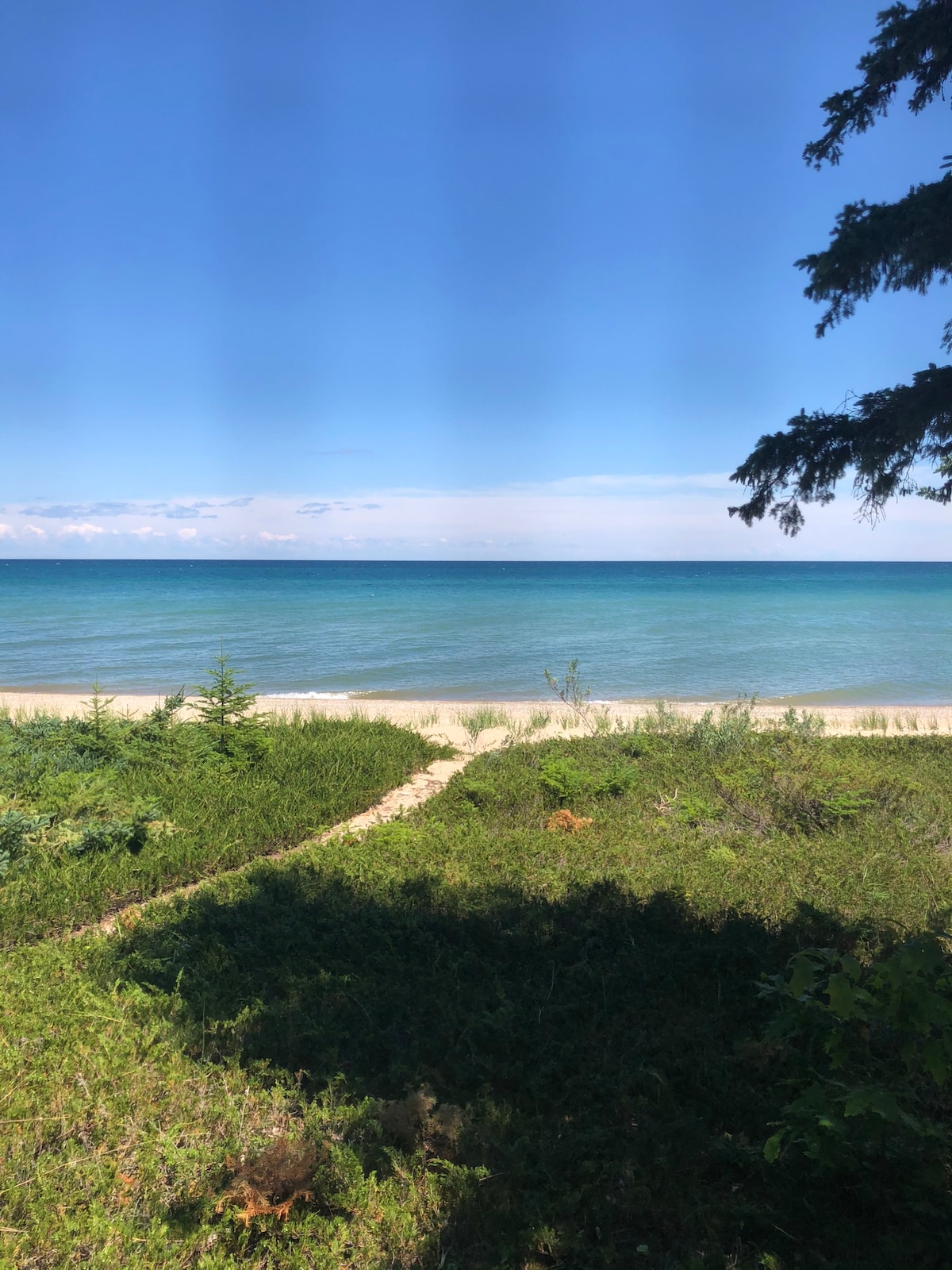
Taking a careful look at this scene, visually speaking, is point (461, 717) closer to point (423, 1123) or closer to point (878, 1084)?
point (423, 1123)

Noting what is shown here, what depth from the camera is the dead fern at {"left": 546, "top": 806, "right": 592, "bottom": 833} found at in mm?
8617

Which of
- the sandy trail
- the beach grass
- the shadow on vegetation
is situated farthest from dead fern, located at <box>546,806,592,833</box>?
the beach grass

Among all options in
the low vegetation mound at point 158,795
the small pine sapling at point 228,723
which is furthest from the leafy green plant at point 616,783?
the small pine sapling at point 228,723

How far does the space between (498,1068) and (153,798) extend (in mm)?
5929

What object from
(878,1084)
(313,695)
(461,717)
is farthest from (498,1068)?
(313,695)

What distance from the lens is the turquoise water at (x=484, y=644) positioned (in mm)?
25359

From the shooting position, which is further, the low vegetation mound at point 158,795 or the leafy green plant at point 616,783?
the leafy green plant at point 616,783

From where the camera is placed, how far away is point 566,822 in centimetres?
878

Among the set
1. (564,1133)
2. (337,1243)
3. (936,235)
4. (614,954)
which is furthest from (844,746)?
(337,1243)

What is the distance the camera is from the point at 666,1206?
335 centimetres

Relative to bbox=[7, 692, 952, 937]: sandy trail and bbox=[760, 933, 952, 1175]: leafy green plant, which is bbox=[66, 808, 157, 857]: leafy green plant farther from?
bbox=[760, 933, 952, 1175]: leafy green plant

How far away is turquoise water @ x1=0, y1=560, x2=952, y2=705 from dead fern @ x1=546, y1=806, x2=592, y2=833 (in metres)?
14.3

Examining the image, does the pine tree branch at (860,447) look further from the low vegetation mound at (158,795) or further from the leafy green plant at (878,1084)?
the low vegetation mound at (158,795)

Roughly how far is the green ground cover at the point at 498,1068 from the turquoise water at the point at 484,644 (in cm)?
1685
